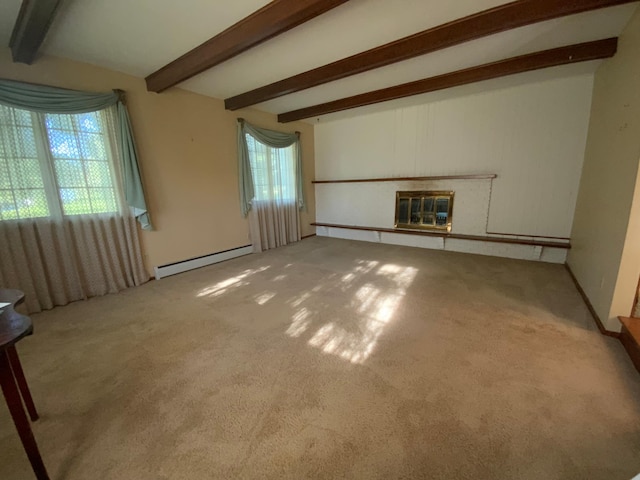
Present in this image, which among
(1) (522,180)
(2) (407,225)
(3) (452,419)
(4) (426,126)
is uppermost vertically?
(4) (426,126)

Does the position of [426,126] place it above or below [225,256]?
above

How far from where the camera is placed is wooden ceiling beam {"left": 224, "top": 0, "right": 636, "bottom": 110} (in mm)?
1780

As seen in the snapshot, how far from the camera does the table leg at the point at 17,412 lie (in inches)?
35.3

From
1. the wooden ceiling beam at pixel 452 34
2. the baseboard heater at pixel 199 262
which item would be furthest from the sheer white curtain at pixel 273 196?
the wooden ceiling beam at pixel 452 34

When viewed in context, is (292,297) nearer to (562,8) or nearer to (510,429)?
(510,429)

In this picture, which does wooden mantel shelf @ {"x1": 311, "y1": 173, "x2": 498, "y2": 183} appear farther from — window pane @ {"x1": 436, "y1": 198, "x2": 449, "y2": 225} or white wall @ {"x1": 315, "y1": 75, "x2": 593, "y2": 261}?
window pane @ {"x1": 436, "y1": 198, "x2": 449, "y2": 225}

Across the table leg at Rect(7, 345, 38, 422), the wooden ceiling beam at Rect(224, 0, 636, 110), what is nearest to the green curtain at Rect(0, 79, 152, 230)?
the wooden ceiling beam at Rect(224, 0, 636, 110)

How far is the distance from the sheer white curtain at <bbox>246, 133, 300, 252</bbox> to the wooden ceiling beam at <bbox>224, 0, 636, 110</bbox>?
1.55 meters

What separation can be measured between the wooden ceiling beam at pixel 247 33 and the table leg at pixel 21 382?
95.8 inches

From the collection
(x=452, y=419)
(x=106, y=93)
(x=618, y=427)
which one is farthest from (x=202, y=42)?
(x=618, y=427)

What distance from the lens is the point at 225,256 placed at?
4102 mm

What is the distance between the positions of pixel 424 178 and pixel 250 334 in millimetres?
3777

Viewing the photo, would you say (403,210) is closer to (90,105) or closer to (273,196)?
(273,196)

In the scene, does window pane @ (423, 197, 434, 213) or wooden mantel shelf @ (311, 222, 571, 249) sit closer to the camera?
wooden mantel shelf @ (311, 222, 571, 249)
